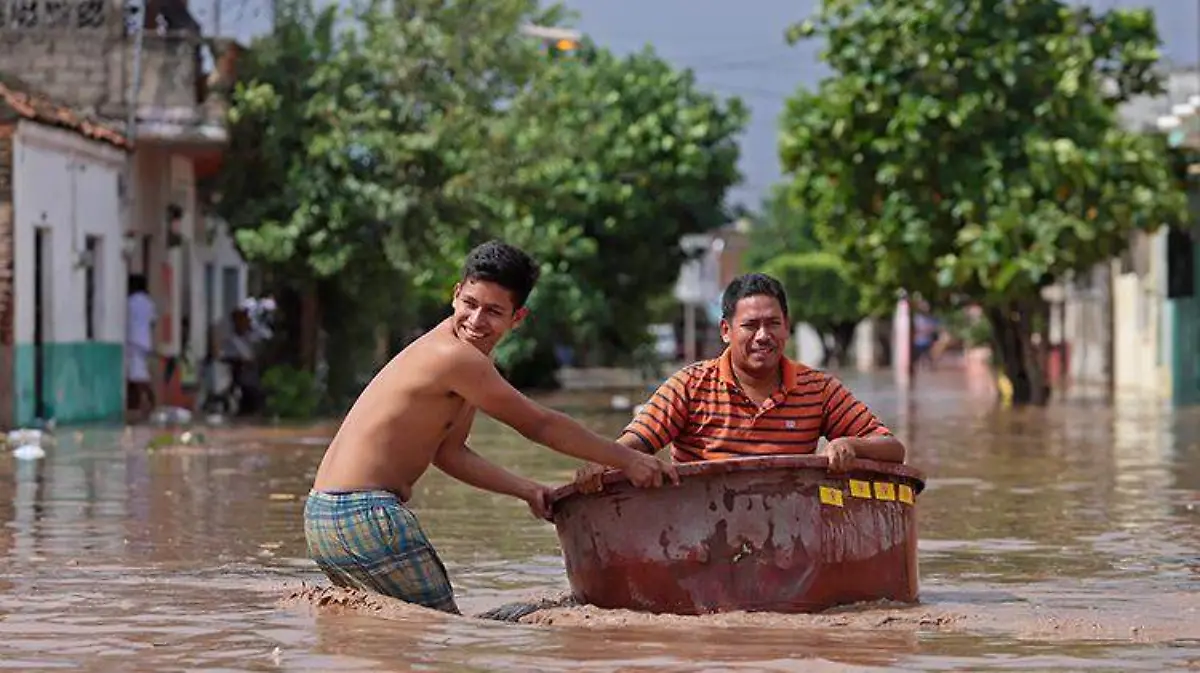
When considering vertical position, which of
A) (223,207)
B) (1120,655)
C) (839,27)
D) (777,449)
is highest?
(839,27)

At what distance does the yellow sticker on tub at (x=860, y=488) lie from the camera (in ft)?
33.9

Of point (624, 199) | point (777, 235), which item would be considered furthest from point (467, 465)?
point (777, 235)

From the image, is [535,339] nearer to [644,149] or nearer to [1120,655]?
[644,149]

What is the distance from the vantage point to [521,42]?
115 ft

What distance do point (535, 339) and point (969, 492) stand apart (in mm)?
29577

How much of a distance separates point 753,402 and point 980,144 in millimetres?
28339

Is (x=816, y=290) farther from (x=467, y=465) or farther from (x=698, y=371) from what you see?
(x=467, y=465)

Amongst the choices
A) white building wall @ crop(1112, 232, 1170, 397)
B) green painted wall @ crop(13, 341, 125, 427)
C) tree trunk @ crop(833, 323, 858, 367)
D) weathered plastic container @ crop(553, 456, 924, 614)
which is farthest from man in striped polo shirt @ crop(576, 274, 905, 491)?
tree trunk @ crop(833, 323, 858, 367)

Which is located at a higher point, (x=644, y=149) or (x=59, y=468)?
(x=644, y=149)

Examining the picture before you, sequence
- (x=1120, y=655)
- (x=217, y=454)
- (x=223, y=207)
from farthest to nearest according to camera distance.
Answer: (x=223, y=207) < (x=217, y=454) < (x=1120, y=655)

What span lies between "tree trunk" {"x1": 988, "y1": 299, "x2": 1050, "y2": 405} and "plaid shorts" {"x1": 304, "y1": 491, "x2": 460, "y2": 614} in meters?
30.8

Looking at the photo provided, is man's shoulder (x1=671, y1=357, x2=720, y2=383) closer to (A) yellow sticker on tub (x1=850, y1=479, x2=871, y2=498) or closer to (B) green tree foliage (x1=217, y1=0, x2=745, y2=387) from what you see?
(A) yellow sticker on tub (x1=850, y1=479, x2=871, y2=498)

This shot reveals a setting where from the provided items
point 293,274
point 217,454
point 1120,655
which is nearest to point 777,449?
point 1120,655

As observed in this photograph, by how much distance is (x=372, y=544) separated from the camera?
32.4ft
